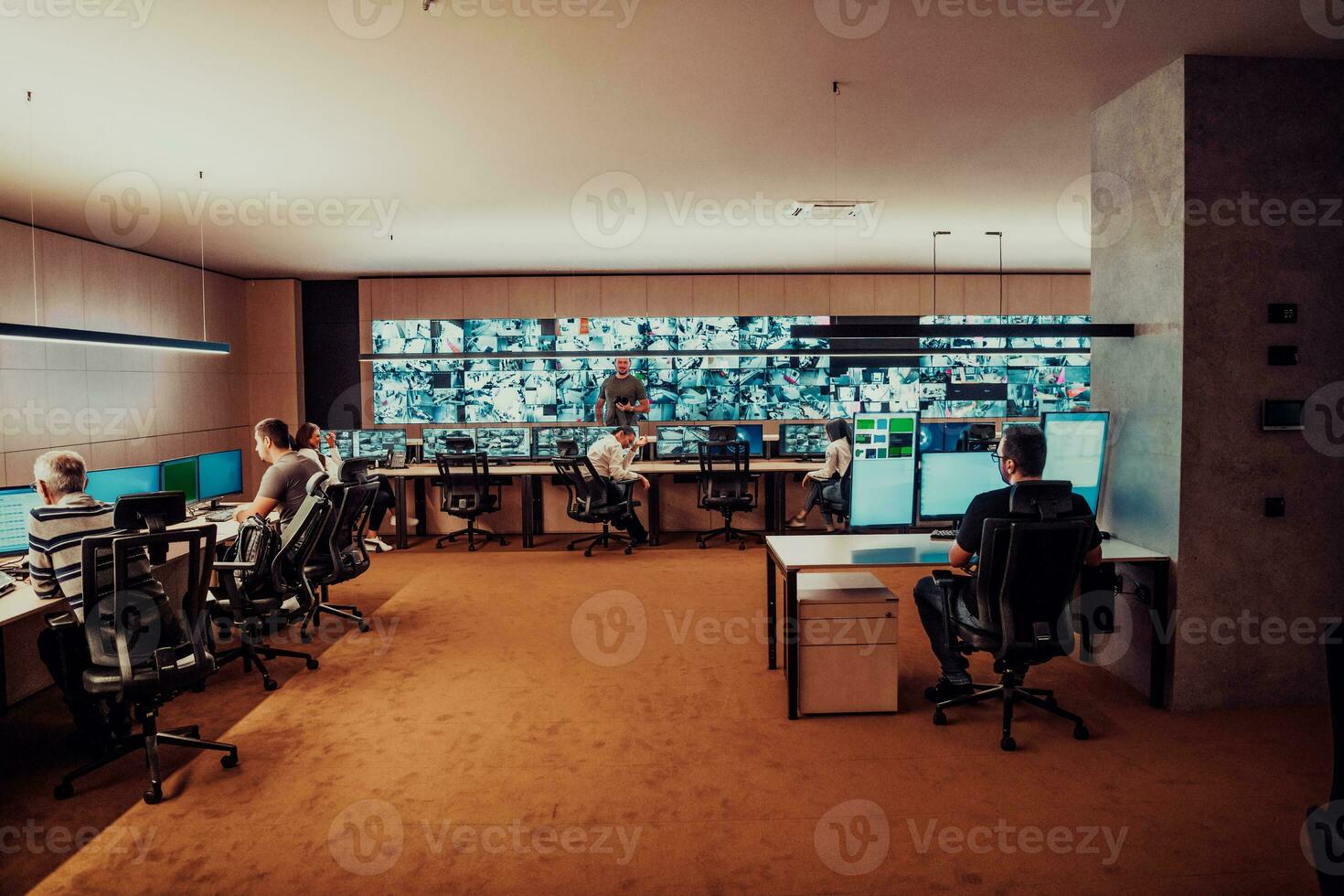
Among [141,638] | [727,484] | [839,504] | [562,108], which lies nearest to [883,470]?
[562,108]

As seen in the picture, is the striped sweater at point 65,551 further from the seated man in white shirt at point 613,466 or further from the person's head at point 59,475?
the seated man in white shirt at point 613,466

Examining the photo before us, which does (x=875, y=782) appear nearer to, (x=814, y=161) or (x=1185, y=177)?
(x=1185, y=177)

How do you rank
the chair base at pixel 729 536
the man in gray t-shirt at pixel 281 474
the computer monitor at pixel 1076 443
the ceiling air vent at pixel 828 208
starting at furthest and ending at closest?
1. the chair base at pixel 729 536
2. the ceiling air vent at pixel 828 208
3. the man in gray t-shirt at pixel 281 474
4. the computer monitor at pixel 1076 443

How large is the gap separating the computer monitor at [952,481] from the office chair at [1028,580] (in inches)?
31.9

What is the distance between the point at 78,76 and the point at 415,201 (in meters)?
2.57

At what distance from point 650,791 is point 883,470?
209 centimetres

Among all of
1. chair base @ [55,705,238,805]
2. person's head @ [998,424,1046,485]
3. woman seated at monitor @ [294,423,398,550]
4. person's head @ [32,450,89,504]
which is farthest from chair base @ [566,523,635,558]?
person's head @ [998,424,1046,485]

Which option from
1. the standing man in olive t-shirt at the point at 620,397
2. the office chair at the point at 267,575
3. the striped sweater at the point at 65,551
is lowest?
the office chair at the point at 267,575

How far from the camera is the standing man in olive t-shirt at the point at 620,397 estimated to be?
360 inches

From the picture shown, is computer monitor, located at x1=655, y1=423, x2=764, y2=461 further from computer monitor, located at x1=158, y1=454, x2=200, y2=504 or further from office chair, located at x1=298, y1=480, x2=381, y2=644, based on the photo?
computer monitor, located at x1=158, y1=454, x2=200, y2=504

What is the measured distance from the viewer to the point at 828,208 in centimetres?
610

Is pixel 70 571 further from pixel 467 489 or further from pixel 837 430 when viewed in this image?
pixel 837 430

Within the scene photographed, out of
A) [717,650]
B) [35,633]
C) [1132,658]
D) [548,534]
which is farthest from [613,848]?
[548,534]

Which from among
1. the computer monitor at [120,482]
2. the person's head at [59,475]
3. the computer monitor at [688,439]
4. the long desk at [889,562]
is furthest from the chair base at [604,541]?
the person's head at [59,475]
